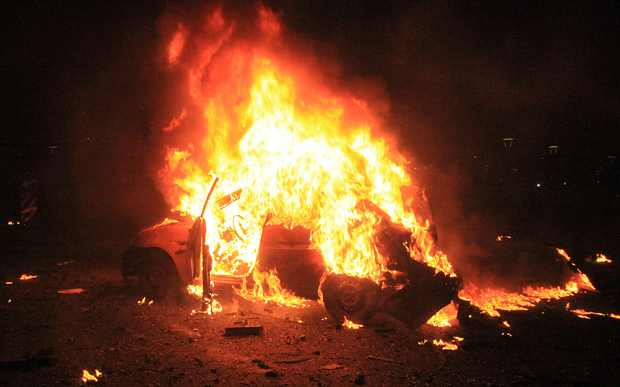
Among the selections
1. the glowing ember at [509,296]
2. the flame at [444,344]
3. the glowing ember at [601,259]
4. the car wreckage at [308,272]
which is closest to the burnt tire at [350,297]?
the car wreckage at [308,272]

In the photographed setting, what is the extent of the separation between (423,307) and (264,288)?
9.49 ft

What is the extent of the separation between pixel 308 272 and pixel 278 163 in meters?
2.75

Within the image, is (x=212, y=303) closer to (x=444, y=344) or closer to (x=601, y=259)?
(x=444, y=344)

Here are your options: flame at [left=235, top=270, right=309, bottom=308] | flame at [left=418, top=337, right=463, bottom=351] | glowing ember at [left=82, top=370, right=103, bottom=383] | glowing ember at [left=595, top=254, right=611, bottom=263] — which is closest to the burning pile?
flame at [left=235, top=270, right=309, bottom=308]

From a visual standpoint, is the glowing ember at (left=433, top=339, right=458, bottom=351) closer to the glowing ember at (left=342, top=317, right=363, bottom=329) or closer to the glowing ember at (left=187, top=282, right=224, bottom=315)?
the glowing ember at (left=342, top=317, right=363, bottom=329)

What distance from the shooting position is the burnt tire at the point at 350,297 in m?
7.23

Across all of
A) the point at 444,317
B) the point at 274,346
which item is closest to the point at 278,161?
the point at 274,346

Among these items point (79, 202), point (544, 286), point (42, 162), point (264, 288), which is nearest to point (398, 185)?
point (264, 288)

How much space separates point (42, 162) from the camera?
2212cm

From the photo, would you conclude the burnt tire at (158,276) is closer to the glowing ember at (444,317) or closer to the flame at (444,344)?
the flame at (444,344)

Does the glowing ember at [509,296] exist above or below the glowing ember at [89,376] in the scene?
above

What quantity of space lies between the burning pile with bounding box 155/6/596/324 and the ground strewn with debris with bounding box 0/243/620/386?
1.01 m

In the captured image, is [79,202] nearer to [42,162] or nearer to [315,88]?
[42,162]

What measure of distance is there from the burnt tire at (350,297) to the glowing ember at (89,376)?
3.73 m
